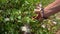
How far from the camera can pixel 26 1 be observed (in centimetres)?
213

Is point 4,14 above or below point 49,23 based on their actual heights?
above

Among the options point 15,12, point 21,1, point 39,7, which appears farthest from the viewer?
point 39,7

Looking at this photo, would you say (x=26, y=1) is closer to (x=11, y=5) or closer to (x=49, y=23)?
(x=11, y=5)

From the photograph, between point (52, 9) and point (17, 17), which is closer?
point (17, 17)

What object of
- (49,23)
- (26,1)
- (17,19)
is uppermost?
(26,1)

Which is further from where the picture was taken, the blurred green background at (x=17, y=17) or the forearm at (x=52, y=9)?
the forearm at (x=52, y=9)

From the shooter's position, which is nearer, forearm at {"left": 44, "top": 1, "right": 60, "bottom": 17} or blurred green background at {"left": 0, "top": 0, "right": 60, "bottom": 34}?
blurred green background at {"left": 0, "top": 0, "right": 60, "bottom": 34}

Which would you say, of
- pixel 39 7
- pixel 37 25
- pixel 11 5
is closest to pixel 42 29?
pixel 37 25

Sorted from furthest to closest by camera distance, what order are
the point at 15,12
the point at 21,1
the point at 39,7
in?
the point at 39,7 → the point at 21,1 → the point at 15,12

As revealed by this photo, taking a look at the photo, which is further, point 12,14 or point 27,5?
point 27,5

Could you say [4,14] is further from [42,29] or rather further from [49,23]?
[49,23]

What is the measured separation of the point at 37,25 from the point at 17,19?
268mm

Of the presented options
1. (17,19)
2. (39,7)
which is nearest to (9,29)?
(17,19)

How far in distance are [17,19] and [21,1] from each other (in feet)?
0.73
